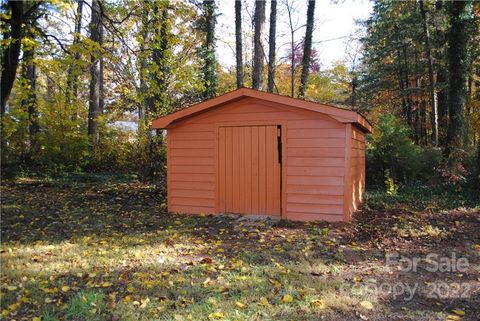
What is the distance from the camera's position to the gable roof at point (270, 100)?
257 inches

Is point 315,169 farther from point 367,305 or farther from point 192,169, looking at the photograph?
point 367,305

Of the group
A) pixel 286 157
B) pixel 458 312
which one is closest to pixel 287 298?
pixel 458 312

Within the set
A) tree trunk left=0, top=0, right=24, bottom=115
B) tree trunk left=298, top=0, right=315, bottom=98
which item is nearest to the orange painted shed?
tree trunk left=0, top=0, right=24, bottom=115

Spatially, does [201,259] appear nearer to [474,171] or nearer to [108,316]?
[108,316]

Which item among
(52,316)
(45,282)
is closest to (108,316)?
(52,316)

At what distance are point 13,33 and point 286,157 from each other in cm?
579

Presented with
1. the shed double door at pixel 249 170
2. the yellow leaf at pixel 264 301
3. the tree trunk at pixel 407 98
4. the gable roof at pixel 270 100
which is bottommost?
the yellow leaf at pixel 264 301

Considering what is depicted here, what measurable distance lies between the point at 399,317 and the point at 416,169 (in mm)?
7988

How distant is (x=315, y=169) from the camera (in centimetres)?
688

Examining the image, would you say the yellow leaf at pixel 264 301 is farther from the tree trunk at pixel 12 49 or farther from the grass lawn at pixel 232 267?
the tree trunk at pixel 12 49

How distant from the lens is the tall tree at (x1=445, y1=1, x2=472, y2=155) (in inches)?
387

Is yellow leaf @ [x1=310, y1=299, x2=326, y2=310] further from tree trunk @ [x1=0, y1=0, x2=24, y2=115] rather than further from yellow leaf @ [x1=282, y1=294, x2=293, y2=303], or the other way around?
tree trunk @ [x1=0, y1=0, x2=24, y2=115]

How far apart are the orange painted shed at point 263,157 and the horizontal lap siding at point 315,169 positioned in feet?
0.06

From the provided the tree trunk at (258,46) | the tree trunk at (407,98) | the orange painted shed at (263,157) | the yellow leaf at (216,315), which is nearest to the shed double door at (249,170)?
the orange painted shed at (263,157)
